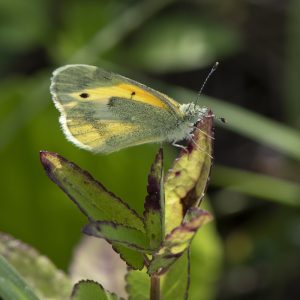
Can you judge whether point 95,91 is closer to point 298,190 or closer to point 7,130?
point 7,130

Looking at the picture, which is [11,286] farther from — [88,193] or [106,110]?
[106,110]

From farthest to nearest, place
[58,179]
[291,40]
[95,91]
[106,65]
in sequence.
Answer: [291,40] < [106,65] < [95,91] < [58,179]

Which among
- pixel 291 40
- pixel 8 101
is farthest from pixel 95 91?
pixel 291 40

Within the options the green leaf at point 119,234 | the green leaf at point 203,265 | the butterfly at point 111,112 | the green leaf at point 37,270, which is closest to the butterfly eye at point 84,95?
the butterfly at point 111,112

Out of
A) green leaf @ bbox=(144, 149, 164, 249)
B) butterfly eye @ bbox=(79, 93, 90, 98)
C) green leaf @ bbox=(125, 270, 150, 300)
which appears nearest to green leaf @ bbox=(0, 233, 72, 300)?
green leaf @ bbox=(125, 270, 150, 300)

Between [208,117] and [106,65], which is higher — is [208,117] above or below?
above

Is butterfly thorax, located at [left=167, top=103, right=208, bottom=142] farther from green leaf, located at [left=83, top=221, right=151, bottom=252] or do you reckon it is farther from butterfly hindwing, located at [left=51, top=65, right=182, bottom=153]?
green leaf, located at [left=83, top=221, right=151, bottom=252]

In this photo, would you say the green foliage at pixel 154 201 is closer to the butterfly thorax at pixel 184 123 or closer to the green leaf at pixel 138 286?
the green leaf at pixel 138 286
